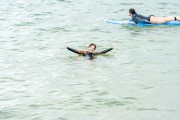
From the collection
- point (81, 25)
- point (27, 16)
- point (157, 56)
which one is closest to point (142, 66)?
point (157, 56)

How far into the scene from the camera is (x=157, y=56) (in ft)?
58.5

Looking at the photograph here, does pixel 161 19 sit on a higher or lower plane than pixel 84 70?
higher

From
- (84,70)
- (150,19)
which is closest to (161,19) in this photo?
(150,19)

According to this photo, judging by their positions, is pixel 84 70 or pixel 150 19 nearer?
pixel 84 70

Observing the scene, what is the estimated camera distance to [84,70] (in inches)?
624

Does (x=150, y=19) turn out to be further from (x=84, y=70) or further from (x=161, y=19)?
(x=84, y=70)

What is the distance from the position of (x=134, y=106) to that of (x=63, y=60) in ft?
18.2

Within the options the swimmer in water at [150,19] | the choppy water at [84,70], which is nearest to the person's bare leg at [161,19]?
the swimmer in water at [150,19]

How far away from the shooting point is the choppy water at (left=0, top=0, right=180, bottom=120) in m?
12.3

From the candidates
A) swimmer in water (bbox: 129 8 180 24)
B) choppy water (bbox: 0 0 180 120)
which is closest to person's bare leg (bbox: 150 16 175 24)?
swimmer in water (bbox: 129 8 180 24)

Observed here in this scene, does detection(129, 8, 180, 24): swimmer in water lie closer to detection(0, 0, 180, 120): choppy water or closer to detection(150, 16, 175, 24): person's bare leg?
detection(150, 16, 175, 24): person's bare leg

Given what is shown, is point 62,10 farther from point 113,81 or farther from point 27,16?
point 113,81

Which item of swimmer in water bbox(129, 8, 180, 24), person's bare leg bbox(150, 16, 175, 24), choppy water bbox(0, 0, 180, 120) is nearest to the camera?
choppy water bbox(0, 0, 180, 120)

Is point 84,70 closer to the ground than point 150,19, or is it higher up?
closer to the ground
